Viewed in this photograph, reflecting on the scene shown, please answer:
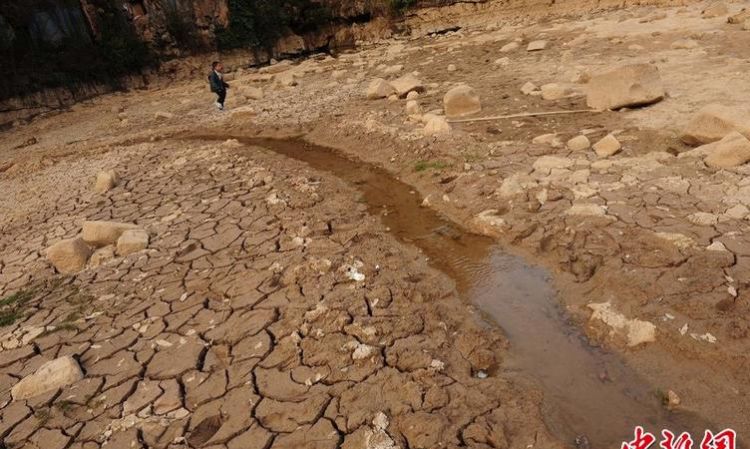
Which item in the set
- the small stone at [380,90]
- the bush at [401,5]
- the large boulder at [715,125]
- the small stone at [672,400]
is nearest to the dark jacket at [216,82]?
the small stone at [380,90]

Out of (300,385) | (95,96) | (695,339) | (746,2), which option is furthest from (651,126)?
(95,96)

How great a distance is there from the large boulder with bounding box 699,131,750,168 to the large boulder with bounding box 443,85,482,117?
10.5ft

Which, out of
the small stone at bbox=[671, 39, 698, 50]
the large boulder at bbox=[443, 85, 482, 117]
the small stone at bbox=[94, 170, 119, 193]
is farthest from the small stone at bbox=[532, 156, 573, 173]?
the small stone at bbox=[94, 170, 119, 193]

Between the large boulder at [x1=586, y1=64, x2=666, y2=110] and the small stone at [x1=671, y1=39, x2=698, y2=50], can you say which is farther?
the small stone at [x1=671, y1=39, x2=698, y2=50]

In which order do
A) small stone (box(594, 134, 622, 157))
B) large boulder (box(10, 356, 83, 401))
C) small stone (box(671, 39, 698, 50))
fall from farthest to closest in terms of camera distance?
1. small stone (box(671, 39, 698, 50))
2. small stone (box(594, 134, 622, 157))
3. large boulder (box(10, 356, 83, 401))

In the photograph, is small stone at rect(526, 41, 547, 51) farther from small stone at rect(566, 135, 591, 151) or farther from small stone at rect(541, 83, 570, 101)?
small stone at rect(566, 135, 591, 151)

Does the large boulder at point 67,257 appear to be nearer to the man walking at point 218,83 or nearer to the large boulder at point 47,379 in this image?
the large boulder at point 47,379

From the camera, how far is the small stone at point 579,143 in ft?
16.4

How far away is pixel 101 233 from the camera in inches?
181

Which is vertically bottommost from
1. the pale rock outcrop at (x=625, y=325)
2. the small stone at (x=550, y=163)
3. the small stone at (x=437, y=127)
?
the pale rock outcrop at (x=625, y=325)

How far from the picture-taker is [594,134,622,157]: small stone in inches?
185

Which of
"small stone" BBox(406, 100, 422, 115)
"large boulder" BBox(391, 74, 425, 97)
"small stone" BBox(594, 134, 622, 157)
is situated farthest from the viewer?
"large boulder" BBox(391, 74, 425, 97)

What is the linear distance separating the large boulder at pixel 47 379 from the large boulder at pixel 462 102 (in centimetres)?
551

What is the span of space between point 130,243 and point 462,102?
4.70 m
